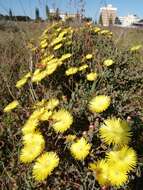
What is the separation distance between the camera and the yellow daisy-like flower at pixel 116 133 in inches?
60.9

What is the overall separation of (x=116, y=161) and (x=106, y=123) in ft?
0.85

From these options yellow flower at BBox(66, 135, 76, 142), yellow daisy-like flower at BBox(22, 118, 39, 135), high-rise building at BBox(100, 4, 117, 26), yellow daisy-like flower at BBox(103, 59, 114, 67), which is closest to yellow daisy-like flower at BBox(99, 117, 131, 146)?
yellow flower at BBox(66, 135, 76, 142)

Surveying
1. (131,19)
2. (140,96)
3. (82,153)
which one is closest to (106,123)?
(82,153)

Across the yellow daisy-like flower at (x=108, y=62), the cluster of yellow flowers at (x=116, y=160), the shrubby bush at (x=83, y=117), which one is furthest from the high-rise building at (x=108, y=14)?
the cluster of yellow flowers at (x=116, y=160)

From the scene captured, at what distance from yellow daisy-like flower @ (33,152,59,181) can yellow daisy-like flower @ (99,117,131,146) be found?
0.86 feet

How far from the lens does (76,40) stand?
3744mm

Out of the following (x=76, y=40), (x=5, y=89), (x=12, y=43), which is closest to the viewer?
(x=5, y=89)

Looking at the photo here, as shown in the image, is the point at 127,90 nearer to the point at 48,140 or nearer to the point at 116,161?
the point at 48,140

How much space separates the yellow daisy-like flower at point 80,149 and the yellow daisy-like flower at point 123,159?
16cm

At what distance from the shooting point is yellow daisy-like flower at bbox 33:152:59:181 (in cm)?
161

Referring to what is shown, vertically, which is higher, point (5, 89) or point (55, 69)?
point (55, 69)

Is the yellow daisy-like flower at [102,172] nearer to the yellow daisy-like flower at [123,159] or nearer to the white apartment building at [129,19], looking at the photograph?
the yellow daisy-like flower at [123,159]

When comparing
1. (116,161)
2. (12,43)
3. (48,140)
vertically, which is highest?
(116,161)

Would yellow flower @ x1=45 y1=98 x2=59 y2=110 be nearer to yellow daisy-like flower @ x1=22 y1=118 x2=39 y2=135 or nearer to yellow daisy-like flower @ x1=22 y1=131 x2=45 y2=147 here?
yellow daisy-like flower @ x1=22 y1=118 x2=39 y2=135
